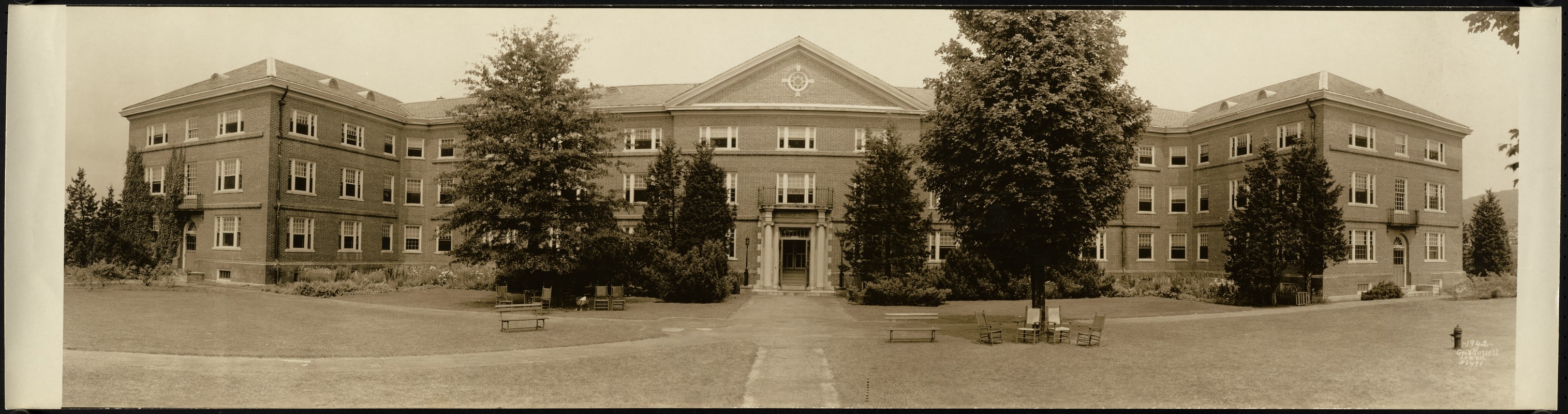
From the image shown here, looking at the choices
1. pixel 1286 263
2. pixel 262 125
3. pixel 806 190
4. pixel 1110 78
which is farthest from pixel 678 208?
pixel 1286 263

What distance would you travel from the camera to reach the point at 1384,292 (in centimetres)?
896

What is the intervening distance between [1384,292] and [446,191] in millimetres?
13911

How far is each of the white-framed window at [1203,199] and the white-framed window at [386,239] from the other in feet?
40.1

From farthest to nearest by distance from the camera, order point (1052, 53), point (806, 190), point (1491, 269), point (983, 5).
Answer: point (806, 190) < point (1052, 53) < point (1491, 269) < point (983, 5)

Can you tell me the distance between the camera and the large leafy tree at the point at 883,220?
10.9 m

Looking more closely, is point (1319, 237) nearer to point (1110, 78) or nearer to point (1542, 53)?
point (1542, 53)

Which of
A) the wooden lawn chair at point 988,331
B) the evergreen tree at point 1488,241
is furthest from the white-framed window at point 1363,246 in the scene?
the wooden lawn chair at point 988,331

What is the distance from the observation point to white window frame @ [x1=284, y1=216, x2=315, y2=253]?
31.6ft

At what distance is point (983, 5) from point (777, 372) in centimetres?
492

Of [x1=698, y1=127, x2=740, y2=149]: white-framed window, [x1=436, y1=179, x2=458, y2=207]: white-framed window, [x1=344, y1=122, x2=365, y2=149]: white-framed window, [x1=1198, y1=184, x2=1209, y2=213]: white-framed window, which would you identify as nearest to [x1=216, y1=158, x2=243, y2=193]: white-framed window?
[x1=344, y1=122, x2=365, y2=149]: white-framed window

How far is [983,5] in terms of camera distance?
24.6ft

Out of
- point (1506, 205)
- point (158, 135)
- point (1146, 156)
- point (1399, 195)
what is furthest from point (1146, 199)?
point (158, 135)

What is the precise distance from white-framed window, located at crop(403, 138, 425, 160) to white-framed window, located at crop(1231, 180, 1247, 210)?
40.6ft

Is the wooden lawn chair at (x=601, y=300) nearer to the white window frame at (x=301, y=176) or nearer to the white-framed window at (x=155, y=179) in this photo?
the white window frame at (x=301, y=176)
